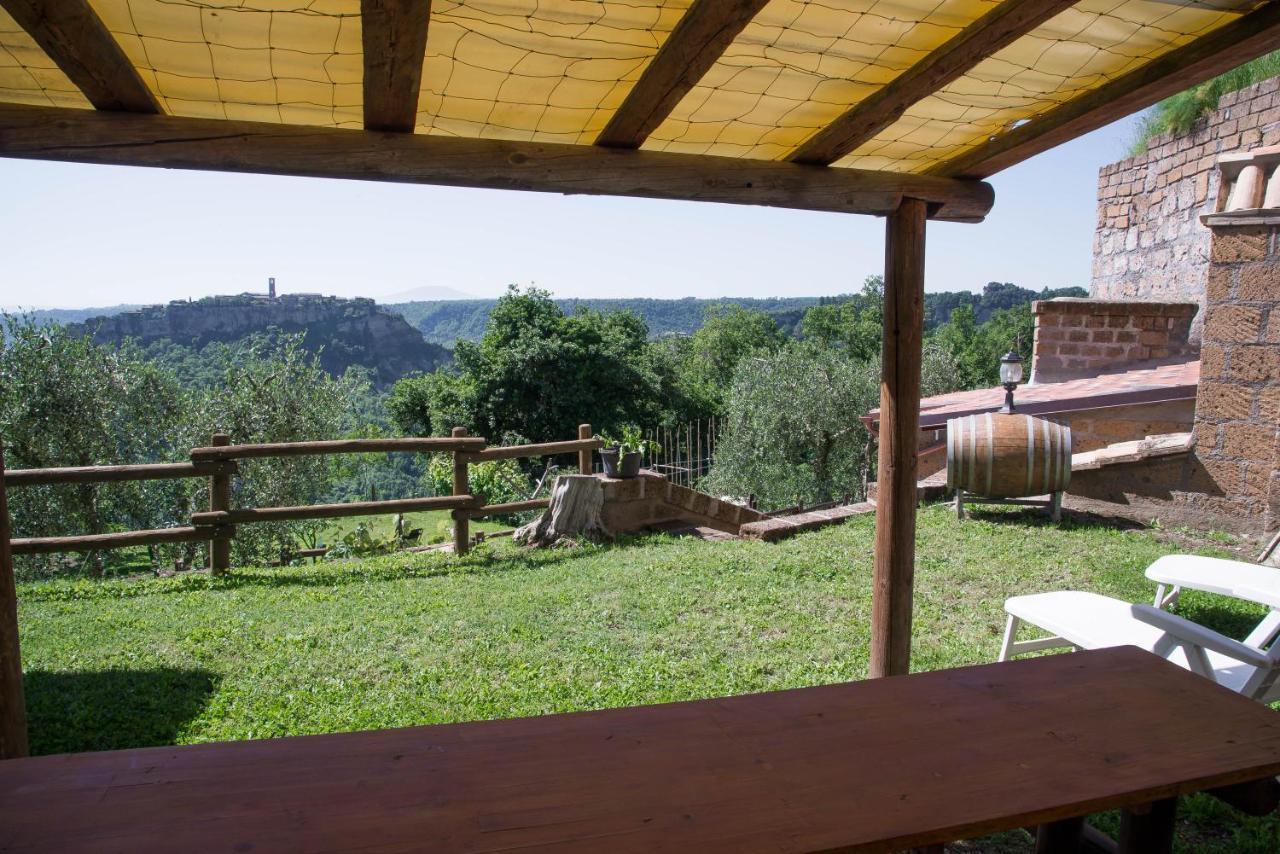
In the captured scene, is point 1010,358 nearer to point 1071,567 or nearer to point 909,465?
point 1071,567

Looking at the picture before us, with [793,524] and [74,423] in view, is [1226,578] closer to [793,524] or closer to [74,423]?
[793,524]

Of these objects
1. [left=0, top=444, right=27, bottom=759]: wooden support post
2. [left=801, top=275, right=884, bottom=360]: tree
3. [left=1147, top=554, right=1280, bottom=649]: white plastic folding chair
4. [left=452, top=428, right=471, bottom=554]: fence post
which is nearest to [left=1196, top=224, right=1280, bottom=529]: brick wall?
[left=1147, top=554, right=1280, bottom=649]: white plastic folding chair

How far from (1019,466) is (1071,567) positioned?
45.3 inches

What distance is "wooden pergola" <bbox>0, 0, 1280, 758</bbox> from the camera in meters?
1.94

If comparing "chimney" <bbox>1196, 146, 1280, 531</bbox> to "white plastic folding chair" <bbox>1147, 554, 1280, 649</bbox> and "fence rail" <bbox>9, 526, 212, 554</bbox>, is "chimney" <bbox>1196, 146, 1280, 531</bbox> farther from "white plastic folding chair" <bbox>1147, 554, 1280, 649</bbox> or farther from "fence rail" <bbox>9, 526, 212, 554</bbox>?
"fence rail" <bbox>9, 526, 212, 554</bbox>

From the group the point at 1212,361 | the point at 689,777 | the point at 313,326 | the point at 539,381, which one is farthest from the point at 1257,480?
the point at 313,326

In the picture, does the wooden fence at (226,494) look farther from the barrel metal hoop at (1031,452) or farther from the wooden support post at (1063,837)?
the wooden support post at (1063,837)

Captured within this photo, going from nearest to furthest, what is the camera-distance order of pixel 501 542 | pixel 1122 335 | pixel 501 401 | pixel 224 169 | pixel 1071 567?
pixel 224 169 < pixel 1071 567 < pixel 501 542 < pixel 1122 335 < pixel 501 401

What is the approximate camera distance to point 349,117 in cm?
250

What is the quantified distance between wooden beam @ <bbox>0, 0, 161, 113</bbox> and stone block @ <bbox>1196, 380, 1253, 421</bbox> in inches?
261

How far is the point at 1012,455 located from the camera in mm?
6301

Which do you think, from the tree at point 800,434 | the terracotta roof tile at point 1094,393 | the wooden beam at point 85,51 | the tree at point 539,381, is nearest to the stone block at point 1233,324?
the terracotta roof tile at point 1094,393

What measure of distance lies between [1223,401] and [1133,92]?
4.41m

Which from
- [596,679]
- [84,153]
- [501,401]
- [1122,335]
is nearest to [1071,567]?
[596,679]
